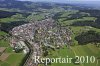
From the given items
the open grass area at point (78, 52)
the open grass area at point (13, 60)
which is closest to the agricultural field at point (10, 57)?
the open grass area at point (13, 60)

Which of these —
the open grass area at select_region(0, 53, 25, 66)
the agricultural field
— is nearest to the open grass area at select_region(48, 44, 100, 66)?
the open grass area at select_region(0, 53, 25, 66)

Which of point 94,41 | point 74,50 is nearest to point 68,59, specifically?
point 74,50

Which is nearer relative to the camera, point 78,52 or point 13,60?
point 13,60

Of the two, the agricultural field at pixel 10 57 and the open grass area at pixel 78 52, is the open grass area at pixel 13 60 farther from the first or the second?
the open grass area at pixel 78 52

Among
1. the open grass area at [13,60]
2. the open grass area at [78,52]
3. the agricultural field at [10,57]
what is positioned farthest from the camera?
the open grass area at [78,52]

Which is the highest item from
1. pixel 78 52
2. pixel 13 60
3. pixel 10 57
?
pixel 13 60

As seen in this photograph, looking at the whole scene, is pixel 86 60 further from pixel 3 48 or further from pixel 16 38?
pixel 16 38

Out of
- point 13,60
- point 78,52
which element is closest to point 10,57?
point 13,60

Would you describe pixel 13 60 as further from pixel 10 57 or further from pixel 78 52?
pixel 78 52

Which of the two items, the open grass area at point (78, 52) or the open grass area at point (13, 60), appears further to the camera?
the open grass area at point (78, 52)

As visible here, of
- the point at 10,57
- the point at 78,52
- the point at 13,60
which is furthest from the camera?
the point at 78,52

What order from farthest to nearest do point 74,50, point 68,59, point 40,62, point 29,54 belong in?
point 74,50 → point 29,54 → point 68,59 → point 40,62
